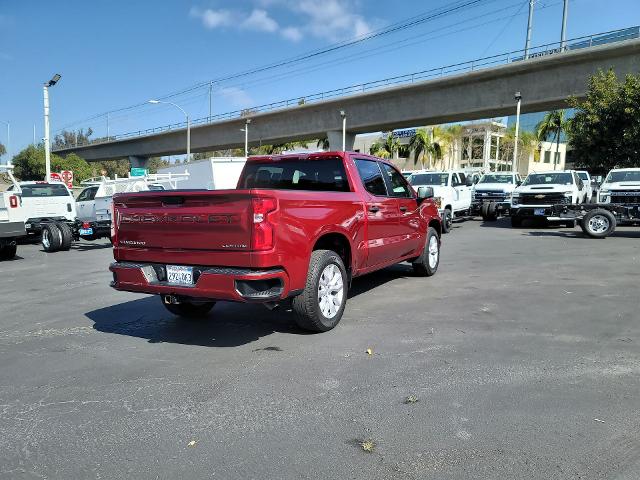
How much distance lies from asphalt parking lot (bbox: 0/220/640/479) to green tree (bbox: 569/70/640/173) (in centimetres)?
2026

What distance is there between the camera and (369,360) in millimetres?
4637

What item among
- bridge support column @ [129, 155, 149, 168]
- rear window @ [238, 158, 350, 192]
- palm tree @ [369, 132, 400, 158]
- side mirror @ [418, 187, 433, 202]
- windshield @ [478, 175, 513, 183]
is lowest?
side mirror @ [418, 187, 433, 202]

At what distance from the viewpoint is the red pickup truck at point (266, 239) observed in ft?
15.3

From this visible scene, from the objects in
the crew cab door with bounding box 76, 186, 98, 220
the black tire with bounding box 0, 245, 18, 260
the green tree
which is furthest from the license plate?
the green tree

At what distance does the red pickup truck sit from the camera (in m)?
4.65

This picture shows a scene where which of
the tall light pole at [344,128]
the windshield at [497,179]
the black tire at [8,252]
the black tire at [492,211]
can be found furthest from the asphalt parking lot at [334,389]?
the tall light pole at [344,128]

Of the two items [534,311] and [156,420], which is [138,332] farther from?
[534,311]

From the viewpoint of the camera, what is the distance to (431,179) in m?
19.5

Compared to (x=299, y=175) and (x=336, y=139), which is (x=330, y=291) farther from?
(x=336, y=139)

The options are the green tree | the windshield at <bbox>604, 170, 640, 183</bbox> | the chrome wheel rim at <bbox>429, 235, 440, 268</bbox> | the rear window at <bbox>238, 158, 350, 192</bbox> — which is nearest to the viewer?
the rear window at <bbox>238, 158, 350, 192</bbox>

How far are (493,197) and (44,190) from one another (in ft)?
56.0

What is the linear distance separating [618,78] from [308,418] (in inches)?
1186

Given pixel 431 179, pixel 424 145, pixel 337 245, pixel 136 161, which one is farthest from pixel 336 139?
pixel 337 245

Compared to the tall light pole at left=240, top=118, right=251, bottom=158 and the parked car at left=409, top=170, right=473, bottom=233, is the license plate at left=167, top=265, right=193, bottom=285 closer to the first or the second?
the parked car at left=409, top=170, right=473, bottom=233
